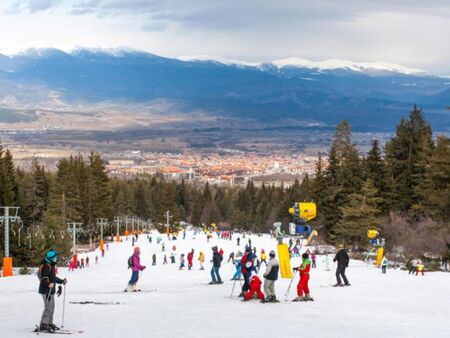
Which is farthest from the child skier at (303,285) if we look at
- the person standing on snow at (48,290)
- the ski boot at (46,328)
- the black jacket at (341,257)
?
the ski boot at (46,328)

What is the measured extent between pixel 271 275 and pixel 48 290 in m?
7.04

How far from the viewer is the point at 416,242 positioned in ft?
169

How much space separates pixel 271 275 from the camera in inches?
835

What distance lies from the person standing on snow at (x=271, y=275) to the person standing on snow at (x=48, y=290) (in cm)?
661

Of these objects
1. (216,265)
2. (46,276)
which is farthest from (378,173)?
(46,276)

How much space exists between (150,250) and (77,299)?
51.5 meters

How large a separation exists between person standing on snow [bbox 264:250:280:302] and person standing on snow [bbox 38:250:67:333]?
6.61 metres

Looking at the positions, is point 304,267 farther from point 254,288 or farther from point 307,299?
point 254,288

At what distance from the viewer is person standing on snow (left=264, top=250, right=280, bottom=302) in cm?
2103

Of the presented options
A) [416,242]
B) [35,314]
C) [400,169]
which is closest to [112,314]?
[35,314]

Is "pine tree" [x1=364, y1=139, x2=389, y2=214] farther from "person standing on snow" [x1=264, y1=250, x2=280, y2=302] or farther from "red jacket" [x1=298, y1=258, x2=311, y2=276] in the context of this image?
"person standing on snow" [x1=264, y1=250, x2=280, y2=302]

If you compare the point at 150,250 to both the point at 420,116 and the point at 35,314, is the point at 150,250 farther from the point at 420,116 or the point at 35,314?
the point at 35,314

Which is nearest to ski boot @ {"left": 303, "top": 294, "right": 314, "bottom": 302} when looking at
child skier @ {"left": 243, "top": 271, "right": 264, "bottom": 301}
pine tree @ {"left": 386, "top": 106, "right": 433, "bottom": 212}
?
child skier @ {"left": 243, "top": 271, "right": 264, "bottom": 301}

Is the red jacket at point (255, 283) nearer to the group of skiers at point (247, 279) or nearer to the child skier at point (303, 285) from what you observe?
the group of skiers at point (247, 279)
